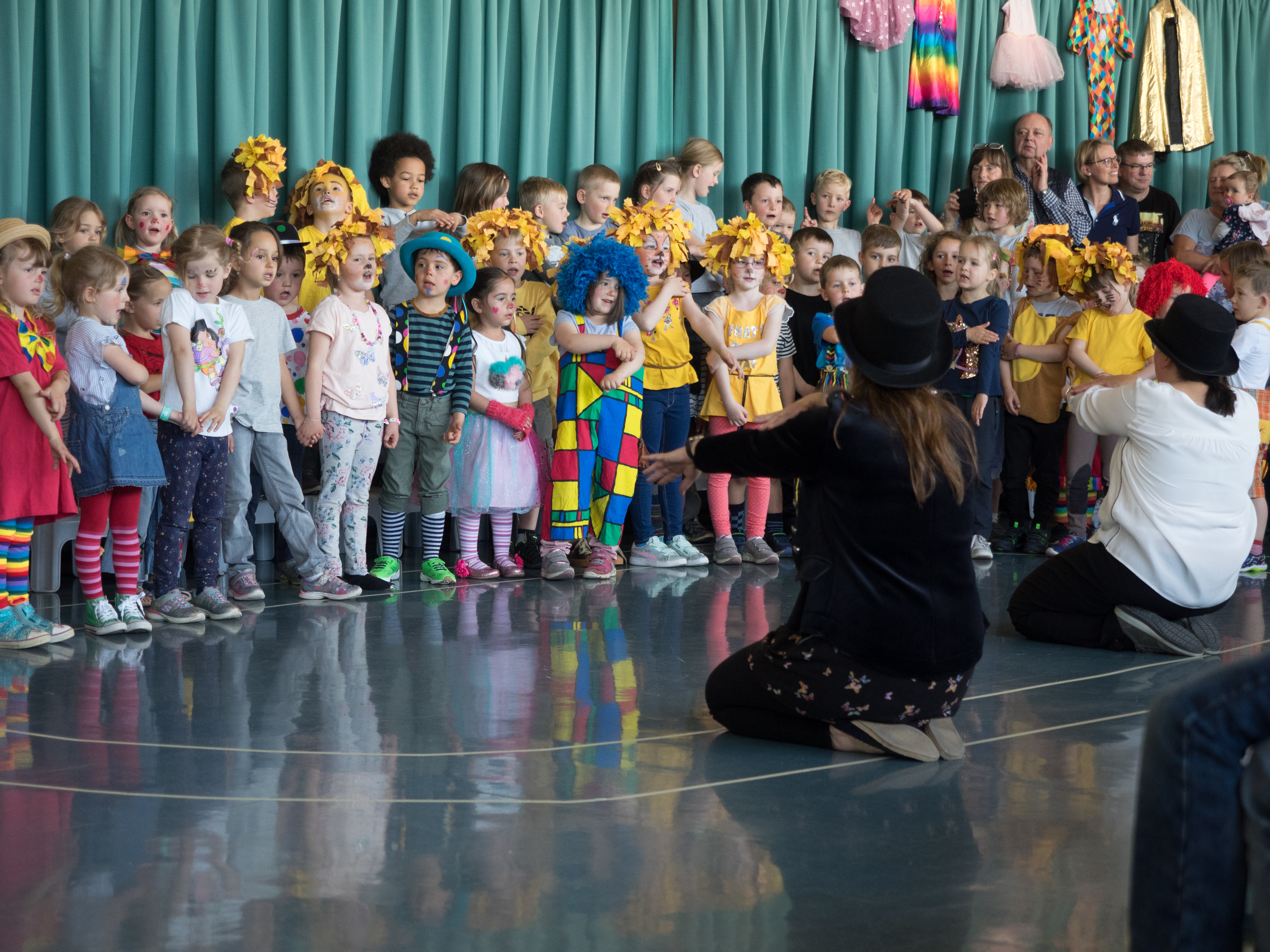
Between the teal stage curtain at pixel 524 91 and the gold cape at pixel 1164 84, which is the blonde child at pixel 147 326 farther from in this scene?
the gold cape at pixel 1164 84

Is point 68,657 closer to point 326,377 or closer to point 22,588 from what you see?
point 22,588

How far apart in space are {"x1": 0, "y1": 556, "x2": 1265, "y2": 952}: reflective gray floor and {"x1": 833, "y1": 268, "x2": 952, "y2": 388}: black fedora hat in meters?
0.84

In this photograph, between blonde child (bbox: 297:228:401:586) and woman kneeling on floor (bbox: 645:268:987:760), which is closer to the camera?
woman kneeling on floor (bbox: 645:268:987:760)

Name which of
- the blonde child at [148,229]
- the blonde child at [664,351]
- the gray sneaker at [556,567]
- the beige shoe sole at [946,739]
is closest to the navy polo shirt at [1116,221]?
the blonde child at [664,351]

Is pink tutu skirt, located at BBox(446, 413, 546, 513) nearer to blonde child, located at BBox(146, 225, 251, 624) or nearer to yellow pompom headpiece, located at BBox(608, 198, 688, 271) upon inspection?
yellow pompom headpiece, located at BBox(608, 198, 688, 271)

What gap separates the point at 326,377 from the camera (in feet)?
15.6

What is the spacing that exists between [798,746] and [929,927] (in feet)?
Answer: 3.17

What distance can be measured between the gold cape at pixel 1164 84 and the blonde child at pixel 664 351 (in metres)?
4.30

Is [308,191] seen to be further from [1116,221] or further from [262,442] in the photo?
[1116,221]

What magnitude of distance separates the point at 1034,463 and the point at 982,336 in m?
0.87

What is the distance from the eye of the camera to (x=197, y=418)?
13.7 feet

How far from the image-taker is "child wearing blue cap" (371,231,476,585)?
5.08m

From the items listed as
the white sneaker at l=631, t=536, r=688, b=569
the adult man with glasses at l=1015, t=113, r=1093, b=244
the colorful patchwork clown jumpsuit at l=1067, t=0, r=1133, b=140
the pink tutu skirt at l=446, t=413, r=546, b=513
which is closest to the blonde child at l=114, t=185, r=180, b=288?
the pink tutu skirt at l=446, t=413, r=546, b=513

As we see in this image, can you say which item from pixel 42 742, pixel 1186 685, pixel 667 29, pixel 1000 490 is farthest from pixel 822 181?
pixel 1186 685
